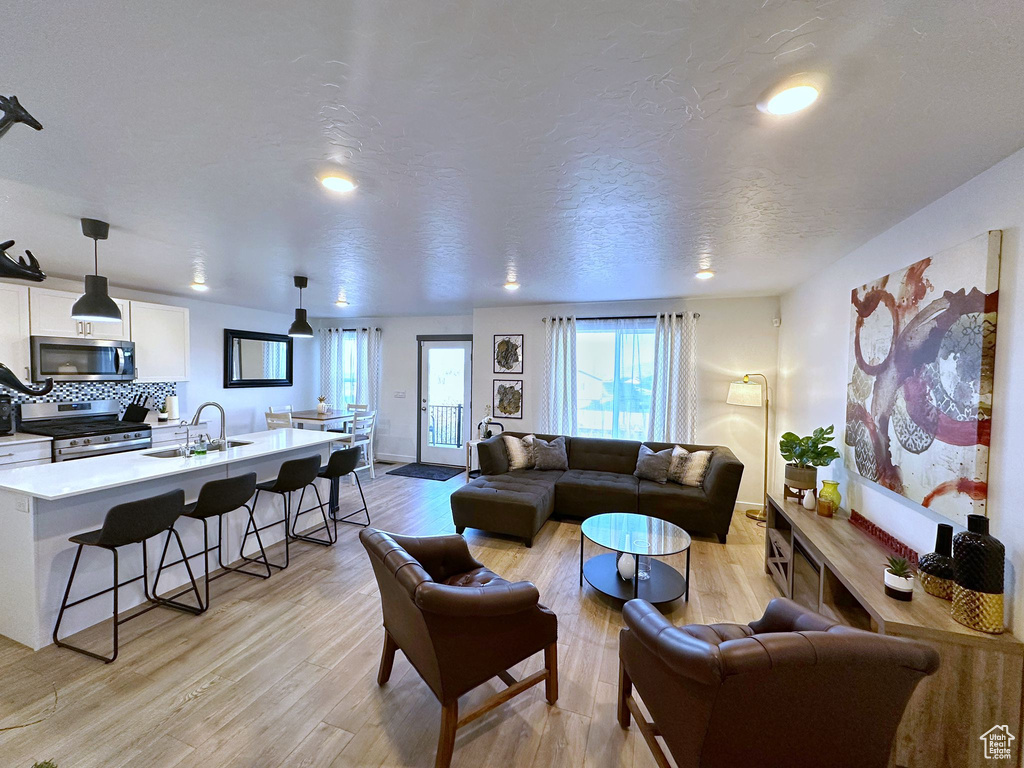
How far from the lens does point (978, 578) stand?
1496mm

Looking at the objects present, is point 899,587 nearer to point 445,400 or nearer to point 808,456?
point 808,456

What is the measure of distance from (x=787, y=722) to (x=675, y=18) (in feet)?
6.27

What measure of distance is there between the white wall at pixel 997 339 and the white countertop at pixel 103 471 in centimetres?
418

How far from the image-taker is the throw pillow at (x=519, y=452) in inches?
183

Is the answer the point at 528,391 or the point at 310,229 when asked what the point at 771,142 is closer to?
the point at 310,229

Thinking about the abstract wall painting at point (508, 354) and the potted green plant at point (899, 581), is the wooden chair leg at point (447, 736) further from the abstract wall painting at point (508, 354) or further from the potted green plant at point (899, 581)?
the abstract wall painting at point (508, 354)

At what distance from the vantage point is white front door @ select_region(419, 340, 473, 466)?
21.2 ft

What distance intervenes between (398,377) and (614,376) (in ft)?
11.7

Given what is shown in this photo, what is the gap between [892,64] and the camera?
1.07m

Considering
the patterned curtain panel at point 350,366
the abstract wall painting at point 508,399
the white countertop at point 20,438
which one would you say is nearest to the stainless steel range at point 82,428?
the white countertop at point 20,438

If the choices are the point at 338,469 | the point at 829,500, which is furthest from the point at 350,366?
the point at 829,500

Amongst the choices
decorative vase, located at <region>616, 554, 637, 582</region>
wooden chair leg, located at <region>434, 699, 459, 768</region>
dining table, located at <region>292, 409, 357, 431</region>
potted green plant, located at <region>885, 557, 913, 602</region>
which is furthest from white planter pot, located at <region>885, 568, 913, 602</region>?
dining table, located at <region>292, 409, 357, 431</region>

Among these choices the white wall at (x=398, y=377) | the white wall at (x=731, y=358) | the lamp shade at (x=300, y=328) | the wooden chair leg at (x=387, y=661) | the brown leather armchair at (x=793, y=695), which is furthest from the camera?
the white wall at (x=398, y=377)

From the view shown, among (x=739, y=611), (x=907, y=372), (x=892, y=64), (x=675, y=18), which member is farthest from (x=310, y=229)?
(x=739, y=611)
